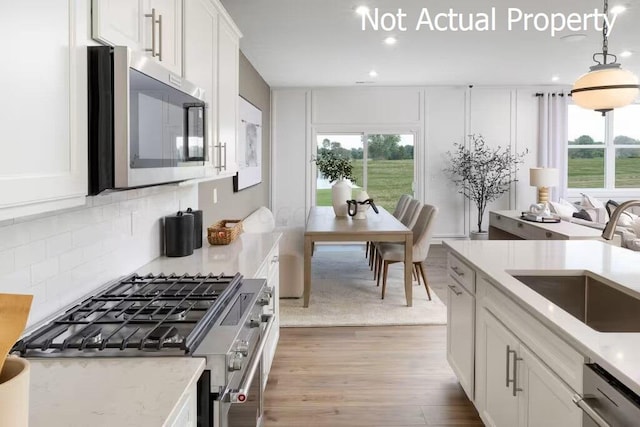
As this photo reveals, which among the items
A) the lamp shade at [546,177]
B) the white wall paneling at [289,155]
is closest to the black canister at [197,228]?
the lamp shade at [546,177]

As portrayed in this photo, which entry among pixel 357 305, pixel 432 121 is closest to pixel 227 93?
pixel 357 305

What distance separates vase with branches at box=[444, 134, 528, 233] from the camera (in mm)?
8430

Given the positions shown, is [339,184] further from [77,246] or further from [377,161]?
[77,246]

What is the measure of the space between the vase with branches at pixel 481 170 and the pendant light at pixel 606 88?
5.30 m

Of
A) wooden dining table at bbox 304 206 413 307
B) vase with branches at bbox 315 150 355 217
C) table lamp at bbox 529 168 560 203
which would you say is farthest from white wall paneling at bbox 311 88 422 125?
wooden dining table at bbox 304 206 413 307

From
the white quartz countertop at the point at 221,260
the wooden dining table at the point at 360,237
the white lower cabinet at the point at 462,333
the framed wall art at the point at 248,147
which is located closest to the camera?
the white quartz countertop at the point at 221,260

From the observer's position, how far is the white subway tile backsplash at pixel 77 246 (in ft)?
4.98

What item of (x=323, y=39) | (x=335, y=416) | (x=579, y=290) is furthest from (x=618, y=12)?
(x=335, y=416)

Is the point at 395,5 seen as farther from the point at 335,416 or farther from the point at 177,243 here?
the point at 335,416

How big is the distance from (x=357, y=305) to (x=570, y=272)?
272 centimetres

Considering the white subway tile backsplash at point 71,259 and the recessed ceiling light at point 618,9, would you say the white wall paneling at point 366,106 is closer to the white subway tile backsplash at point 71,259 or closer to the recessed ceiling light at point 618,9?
the recessed ceiling light at point 618,9

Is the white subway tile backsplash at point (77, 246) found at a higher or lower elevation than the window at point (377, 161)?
lower

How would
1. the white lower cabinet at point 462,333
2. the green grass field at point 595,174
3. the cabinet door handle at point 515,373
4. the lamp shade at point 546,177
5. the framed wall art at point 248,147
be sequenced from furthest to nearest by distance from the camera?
the green grass field at point 595,174 < the lamp shade at point 546,177 < the framed wall art at point 248,147 < the white lower cabinet at point 462,333 < the cabinet door handle at point 515,373

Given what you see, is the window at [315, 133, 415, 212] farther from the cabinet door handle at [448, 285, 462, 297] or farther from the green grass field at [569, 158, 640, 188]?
the cabinet door handle at [448, 285, 462, 297]
